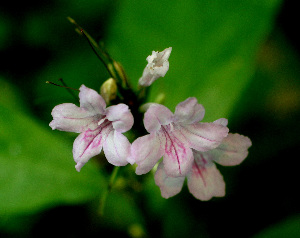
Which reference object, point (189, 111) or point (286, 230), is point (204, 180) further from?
point (286, 230)

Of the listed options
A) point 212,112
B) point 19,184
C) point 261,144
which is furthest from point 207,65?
point 19,184

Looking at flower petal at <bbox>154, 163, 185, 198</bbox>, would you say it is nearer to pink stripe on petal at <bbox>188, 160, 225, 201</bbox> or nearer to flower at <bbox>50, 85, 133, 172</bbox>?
pink stripe on petal at <bbox>188, 160, 225, 201</bbox>

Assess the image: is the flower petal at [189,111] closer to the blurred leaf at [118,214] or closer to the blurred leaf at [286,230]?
the blurred leaf at [286,230]

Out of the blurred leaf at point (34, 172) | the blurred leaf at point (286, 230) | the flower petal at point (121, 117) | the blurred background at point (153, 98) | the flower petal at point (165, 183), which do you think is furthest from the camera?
the blurred leaf at point (286, 230)

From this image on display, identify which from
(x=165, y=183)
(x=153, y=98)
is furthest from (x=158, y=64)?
(x=153, y=98)

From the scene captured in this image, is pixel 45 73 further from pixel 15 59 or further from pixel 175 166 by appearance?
pixel 175 166

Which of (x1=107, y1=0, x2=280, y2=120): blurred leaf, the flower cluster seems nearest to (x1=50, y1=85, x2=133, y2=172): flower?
the flower cluster

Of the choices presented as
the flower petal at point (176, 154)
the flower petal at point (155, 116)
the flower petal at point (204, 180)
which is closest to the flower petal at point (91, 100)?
the flower petal at point (155, 116)
